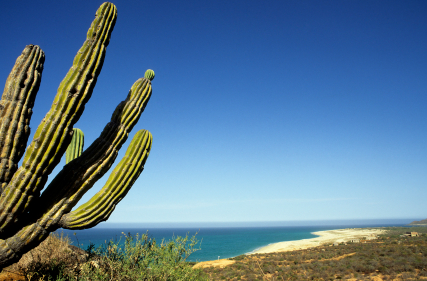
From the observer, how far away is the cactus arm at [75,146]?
574cm

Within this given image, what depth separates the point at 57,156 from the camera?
3869 millimetres

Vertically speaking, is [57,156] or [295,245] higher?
[57,156]

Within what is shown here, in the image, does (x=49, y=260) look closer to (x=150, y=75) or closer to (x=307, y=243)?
(x=150, y=75)

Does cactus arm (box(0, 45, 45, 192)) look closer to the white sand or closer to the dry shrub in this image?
the dry shrub

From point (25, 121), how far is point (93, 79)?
117 cm

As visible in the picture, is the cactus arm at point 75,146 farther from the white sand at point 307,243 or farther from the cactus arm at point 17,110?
the white sand at point 307,243

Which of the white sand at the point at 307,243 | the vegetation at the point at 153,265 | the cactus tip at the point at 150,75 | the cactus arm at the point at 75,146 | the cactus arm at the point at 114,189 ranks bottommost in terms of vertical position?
the white sand at the point at 307,243

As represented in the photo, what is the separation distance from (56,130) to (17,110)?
60 cm

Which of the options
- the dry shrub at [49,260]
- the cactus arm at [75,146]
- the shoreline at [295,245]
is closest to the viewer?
the cactus arm at [75,146]

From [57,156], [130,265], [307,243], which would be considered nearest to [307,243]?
[307,243]

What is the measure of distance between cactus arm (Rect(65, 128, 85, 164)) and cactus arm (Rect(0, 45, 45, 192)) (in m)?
1.95

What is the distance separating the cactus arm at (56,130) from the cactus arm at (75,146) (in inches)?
78.7

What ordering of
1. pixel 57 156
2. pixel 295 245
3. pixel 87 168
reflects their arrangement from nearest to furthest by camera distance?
pixel 57 156 < pixel 87 168 < pixel 295 245

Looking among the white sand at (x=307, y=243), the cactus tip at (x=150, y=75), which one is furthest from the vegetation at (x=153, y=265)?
the white sand at (x=307, y=243)
